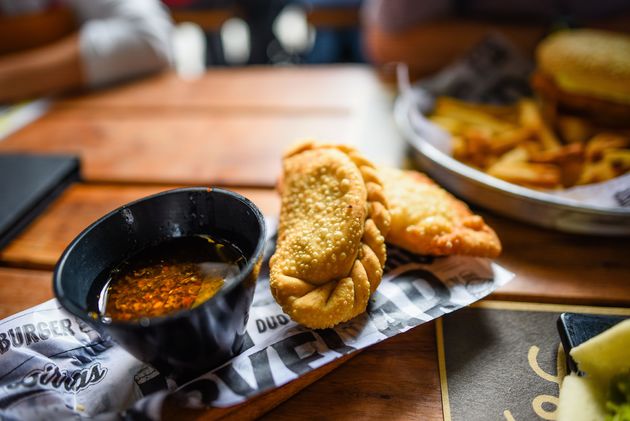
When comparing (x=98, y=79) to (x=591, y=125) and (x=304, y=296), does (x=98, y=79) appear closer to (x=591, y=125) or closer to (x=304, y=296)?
(x=304, y=296)

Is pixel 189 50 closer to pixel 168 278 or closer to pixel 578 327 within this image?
pixel 168 278

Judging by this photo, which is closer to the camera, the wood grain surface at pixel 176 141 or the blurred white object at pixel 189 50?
the wood grain surface at pixel 176 141

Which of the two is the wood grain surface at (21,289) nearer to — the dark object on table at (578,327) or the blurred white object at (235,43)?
the dark object on table at (578,327)

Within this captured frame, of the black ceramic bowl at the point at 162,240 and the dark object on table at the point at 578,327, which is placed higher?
the black ceramic bowl at the point at 162,240

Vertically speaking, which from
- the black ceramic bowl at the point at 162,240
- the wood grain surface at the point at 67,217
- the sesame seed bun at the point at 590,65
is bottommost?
the wood grain surface at the point at 67,217

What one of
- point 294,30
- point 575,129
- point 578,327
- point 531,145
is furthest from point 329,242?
point 294,30

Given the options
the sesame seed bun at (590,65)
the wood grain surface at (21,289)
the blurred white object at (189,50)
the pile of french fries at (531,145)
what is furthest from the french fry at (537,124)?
the blurred white object at (189,50)
